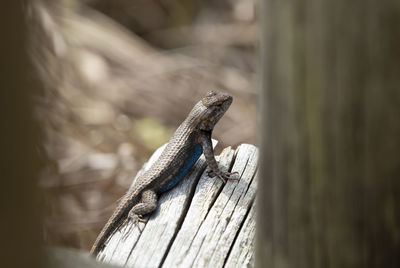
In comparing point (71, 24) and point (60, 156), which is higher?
point (71, 24)

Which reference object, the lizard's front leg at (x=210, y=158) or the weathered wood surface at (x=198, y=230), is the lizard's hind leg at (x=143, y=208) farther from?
the lizard's front leg at (x=210, y=158)

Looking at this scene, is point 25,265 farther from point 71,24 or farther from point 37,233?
point 71,24

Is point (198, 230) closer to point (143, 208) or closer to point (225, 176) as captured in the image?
point (225, 176)

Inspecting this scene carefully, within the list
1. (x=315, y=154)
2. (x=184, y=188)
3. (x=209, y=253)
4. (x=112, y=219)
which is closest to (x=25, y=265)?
(x=315, y=154)

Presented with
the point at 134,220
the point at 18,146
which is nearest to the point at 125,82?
the point at 134,220

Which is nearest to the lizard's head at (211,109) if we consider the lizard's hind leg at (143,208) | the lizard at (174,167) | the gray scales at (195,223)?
the lizard at (174,167)

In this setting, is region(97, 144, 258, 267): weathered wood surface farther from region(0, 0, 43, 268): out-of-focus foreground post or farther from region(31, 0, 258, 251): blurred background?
region(31, 0, 258, 251): blurred background
